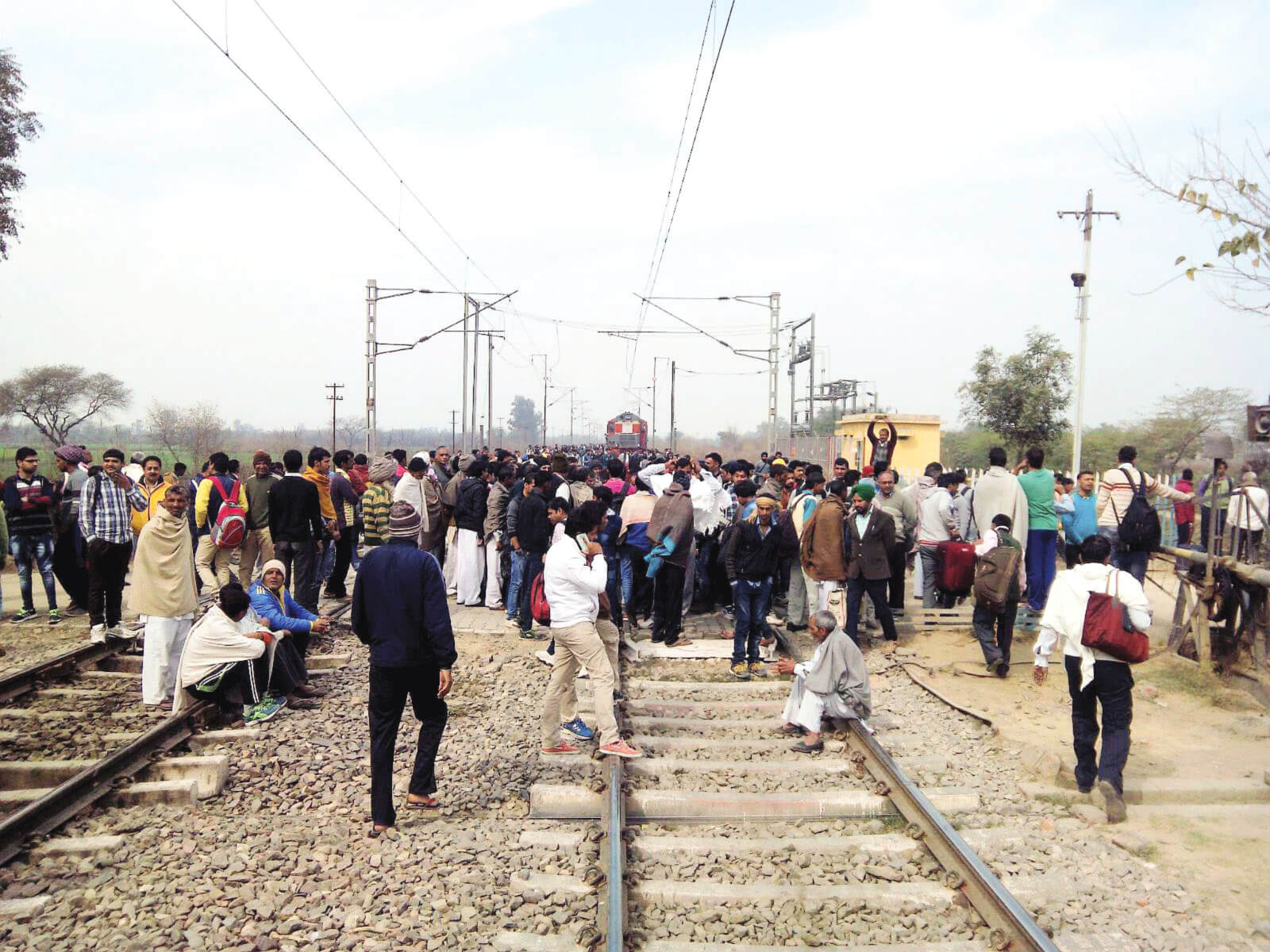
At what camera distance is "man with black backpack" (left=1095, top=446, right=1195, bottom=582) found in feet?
30.3

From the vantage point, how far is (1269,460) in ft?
28.1

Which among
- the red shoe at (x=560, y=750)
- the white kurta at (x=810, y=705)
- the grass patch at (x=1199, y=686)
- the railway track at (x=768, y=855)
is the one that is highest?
the white kurta at (x=810, y=705)

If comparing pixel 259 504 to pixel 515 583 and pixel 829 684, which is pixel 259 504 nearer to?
pixel 515 583

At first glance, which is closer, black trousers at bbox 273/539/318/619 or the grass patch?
the grass patch

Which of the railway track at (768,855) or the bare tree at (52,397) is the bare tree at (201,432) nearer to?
the bare tree at (52,397)

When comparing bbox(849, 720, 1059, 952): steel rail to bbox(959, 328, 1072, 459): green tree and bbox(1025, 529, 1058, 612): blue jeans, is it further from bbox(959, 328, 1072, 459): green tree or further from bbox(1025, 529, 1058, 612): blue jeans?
bbox(959, 328, 1072, 459): green tree

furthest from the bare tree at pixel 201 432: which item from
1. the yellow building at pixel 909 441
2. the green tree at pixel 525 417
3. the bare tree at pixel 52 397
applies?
the green tree at pixel 525 417

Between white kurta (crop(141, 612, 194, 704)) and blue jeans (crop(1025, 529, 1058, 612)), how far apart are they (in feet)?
28.2

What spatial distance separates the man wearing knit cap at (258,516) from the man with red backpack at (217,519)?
3.8 inches

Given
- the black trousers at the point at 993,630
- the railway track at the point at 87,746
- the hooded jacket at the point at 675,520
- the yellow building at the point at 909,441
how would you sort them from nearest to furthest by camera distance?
the railway track at the point at 87,746, the black trousers at the point at 993,630, the hooded jacket at the point at 675,520, the yellow building at the point at 909,441

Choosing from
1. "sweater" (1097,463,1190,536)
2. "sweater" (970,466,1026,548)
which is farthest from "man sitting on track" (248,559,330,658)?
"sweater" (1097,463,1190,536)

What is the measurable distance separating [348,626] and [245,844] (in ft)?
17.5

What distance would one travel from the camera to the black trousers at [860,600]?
30.4ft

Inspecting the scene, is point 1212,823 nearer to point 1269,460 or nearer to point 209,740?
point 1269,460
